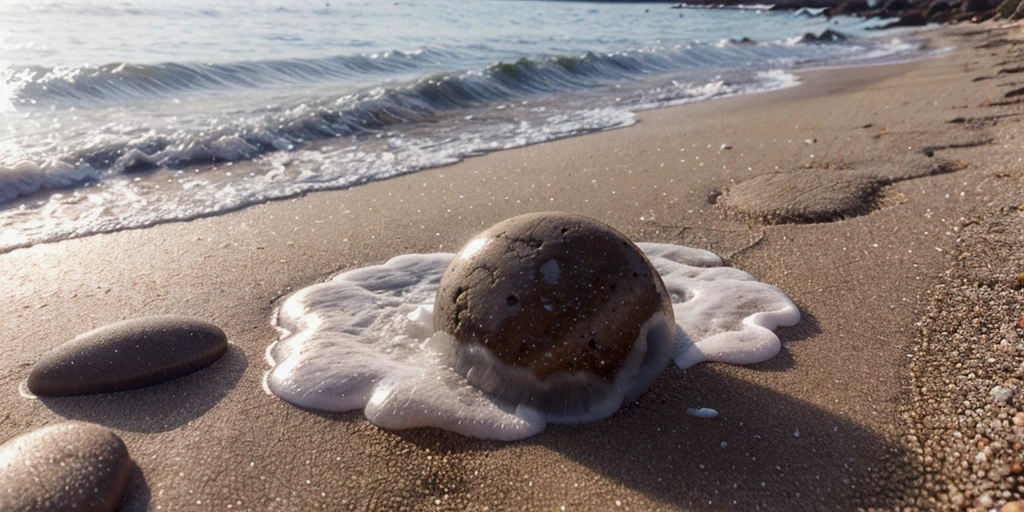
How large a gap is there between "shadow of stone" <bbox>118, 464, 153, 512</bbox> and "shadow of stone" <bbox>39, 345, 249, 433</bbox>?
0.25 m

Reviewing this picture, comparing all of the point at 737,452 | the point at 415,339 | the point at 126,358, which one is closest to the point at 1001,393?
the point at 737,452

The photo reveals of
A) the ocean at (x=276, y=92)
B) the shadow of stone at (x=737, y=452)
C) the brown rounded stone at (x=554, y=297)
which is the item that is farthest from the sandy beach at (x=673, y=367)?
the ocean at (x=276, y=92)

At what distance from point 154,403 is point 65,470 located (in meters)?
0.54

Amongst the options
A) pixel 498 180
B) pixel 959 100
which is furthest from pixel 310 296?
pixel 959 100

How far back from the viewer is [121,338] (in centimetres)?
256

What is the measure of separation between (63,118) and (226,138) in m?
2.05

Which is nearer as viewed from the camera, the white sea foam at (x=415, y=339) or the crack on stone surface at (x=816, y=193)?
the white sea foam at (x=415, y=339)

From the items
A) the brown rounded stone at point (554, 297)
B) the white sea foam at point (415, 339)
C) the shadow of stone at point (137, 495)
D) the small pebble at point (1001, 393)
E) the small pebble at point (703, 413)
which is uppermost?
the brown rounded stone at point (554, 297)

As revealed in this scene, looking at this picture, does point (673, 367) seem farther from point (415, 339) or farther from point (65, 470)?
point (65, 470)

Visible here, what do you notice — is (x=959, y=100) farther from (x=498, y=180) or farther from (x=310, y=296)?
(x=310, y=296)

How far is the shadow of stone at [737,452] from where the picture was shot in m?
1.91

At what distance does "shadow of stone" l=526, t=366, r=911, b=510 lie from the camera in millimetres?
1914

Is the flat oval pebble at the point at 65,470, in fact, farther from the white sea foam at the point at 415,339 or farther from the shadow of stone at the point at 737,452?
the shadow of stone at the point at 737,452

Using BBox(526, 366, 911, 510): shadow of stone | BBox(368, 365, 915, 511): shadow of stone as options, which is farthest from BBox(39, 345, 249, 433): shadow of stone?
BBox(526, 366, 911, 510): shadow of stone
